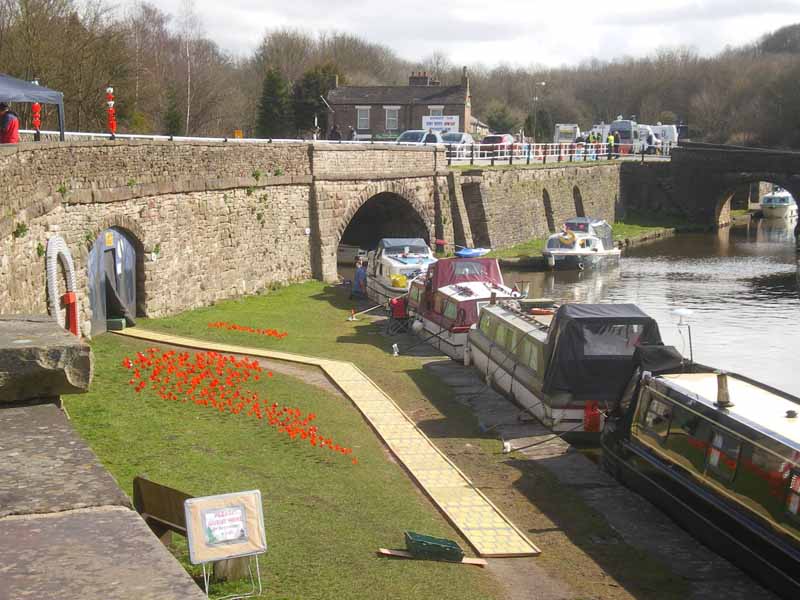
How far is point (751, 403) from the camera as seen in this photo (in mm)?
11250

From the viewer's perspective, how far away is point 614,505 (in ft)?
41.2

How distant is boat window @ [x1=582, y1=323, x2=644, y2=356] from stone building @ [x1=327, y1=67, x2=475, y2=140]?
2062 inches

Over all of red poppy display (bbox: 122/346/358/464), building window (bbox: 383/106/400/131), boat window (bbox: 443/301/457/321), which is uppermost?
building window (bbox: 383/106/400/131)

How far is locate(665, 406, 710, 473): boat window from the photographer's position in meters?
11.3

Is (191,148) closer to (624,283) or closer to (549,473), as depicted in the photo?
(549,473)

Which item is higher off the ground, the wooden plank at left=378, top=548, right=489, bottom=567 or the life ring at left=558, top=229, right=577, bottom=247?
the life ring at left=558, top=229, right=577, bottom=247

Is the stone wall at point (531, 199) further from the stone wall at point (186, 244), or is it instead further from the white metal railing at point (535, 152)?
the stone wall at point (186, 244)

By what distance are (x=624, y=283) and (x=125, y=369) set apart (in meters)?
28.0

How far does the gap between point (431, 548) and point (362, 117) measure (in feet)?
198

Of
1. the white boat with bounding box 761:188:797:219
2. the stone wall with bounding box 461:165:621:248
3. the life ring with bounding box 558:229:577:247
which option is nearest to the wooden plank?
the life ring with bounding box 558:229:577:247

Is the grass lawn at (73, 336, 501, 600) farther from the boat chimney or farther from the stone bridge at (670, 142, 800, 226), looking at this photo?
the stone bridge at (670, 142, 800, 226)

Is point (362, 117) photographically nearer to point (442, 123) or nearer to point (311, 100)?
point (311, 100)

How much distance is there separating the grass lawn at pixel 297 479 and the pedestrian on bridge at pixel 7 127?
199 inches

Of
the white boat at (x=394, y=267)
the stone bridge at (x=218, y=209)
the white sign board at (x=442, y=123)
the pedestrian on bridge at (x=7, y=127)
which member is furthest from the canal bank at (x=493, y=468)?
the white sign board at (x=442, y=123)
